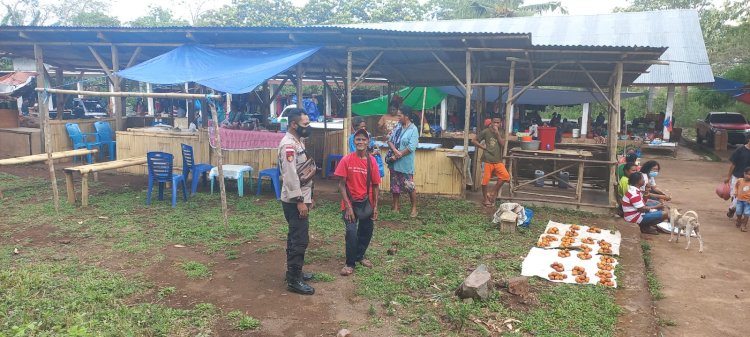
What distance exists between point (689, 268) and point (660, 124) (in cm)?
1496

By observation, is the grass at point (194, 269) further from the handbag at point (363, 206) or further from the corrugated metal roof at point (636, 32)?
the corrugated metal roof at point (636, 32)

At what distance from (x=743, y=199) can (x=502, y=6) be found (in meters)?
22.1

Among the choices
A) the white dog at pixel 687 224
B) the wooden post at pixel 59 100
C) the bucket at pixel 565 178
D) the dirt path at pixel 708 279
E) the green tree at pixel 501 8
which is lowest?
the dirt path at pixel 708 279

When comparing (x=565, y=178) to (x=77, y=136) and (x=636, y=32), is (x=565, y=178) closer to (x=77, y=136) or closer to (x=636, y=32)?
(x=636, y=32)

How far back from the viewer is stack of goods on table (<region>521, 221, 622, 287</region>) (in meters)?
5.41

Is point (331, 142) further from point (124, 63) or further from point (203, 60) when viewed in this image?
point (124, 63)

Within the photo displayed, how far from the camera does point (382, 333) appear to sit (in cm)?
412

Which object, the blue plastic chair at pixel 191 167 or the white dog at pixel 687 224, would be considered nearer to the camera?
the white dog at pixel 687 224

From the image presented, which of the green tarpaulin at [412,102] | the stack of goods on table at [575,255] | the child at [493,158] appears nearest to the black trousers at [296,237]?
the stack of goods on table at [575,255]

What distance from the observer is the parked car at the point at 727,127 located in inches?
771

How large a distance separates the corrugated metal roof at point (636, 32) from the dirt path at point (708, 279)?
7367 millimetres

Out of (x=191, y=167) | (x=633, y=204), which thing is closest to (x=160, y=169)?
(x=191, y=167)

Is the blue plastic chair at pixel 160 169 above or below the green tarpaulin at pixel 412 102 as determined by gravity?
below

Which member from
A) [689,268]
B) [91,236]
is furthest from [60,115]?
[689,268]
